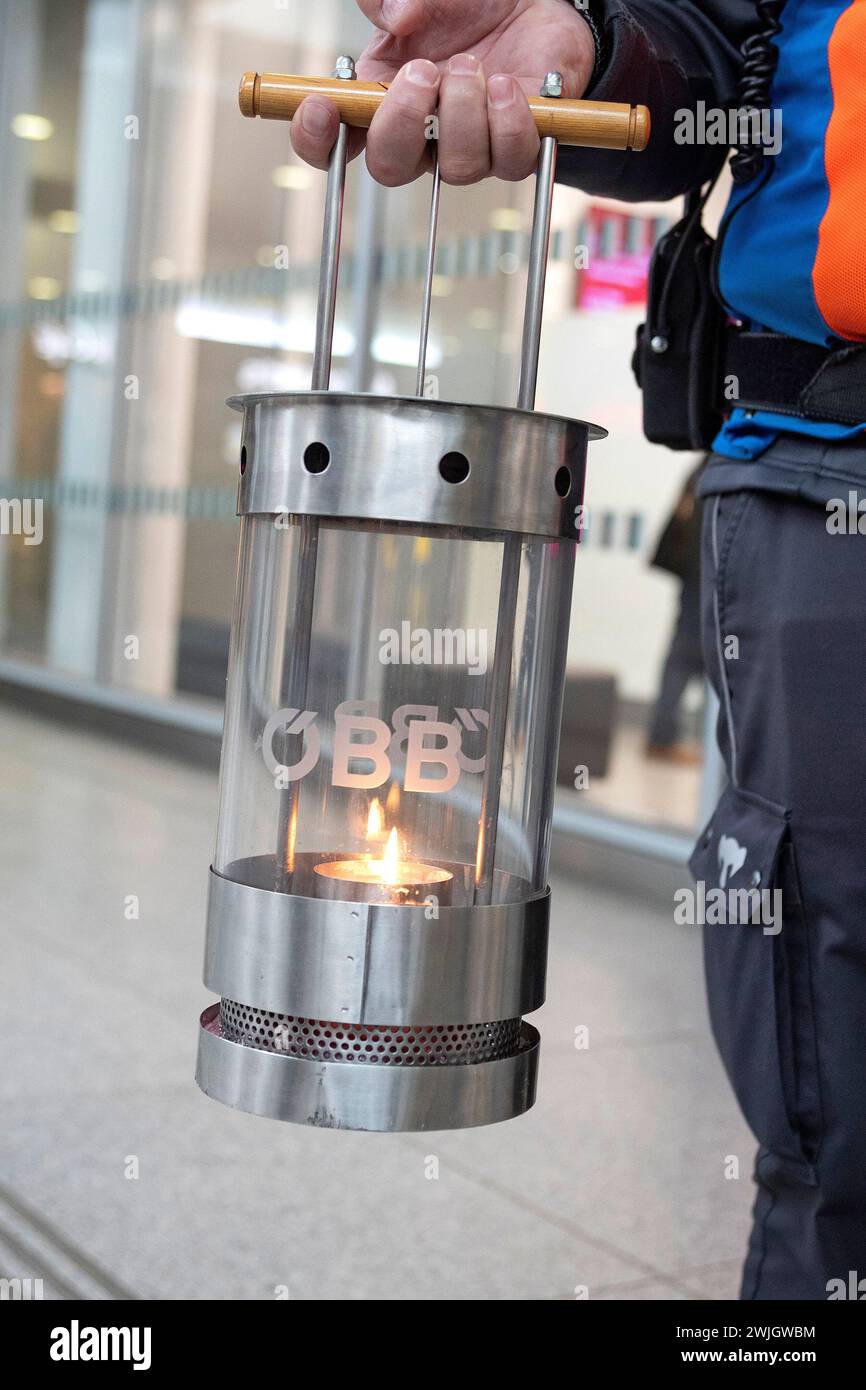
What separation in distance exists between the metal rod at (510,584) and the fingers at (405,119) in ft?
0.28

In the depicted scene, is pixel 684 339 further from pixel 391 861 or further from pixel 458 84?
pixel 391 861

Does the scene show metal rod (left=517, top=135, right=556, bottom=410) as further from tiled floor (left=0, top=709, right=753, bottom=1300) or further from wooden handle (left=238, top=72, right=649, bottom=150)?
tiled floor (left=0, top=709, right=753, bottom=1300)

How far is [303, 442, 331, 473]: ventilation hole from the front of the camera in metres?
0.98

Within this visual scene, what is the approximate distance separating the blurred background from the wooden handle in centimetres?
165

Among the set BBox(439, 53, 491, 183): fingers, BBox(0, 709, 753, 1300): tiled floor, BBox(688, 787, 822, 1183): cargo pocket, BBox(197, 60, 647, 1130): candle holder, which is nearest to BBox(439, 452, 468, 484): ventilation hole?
BBox(197, 60, 647, 1130): candle holder

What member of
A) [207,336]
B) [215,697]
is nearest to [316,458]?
[215,697]

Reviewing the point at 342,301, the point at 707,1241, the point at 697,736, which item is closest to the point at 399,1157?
the point at 707,1241

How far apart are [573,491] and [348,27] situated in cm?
632

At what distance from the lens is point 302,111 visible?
1008 millimetres

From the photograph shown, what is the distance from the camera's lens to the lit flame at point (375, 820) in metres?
1.06

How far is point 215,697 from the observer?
731 cm

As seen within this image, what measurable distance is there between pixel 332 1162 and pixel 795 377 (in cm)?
173

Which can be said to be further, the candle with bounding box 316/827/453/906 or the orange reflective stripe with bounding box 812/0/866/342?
the orange reflective stripe with bounding box 812/0/866/342
